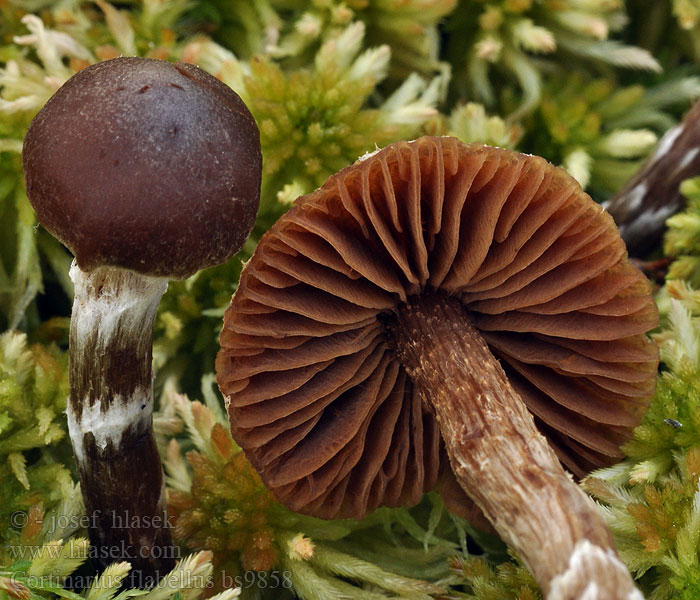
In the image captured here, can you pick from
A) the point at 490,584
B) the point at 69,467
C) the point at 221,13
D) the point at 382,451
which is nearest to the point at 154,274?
the point at 382,451

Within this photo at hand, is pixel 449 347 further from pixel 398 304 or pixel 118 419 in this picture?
pixel 118 419

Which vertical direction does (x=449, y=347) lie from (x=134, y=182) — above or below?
below

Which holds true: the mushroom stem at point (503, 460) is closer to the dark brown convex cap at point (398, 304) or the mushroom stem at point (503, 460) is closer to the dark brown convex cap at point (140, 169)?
the dark brown convex cap at point (398, 304)

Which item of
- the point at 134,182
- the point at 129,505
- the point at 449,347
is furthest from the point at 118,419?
the point at 449,347

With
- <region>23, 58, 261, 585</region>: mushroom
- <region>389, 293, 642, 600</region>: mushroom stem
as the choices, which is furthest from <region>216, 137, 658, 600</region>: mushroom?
<region>23, 58, 261, 585</region>: mushroom

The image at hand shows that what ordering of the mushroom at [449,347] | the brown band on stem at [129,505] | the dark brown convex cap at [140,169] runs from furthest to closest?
the brown band on stem at [129,505] → the mushroom at [449,347] → the dark brown convex cap at [140,169]

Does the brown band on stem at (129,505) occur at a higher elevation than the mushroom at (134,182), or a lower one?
lower

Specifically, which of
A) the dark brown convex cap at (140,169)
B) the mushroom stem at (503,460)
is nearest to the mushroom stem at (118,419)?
the dark brown convex cap at (140,169)

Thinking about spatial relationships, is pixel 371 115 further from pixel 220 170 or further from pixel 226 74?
pixel 220 170
